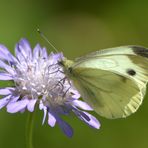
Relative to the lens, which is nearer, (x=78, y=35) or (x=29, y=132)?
(x=29, y=132)

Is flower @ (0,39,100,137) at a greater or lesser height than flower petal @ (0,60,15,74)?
lesser

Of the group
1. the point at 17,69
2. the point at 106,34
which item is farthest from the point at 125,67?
the point at 106,34

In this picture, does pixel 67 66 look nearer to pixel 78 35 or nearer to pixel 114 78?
pixel 114 78

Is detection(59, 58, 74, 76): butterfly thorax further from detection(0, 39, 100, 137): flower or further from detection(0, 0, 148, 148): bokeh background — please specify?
detection(0, 0, 148, 148): bokeh background

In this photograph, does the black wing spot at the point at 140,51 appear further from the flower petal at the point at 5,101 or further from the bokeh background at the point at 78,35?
the bokeh background at the point at 78,35

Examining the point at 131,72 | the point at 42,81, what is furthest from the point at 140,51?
the point at 42,81

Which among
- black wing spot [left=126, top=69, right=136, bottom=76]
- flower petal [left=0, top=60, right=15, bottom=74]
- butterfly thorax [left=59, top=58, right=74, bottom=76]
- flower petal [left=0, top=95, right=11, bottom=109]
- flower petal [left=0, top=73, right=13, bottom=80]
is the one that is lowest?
black wing spot [left=126, top=69, right=136, bottom=76]

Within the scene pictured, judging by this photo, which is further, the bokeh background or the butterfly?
the bokeh background

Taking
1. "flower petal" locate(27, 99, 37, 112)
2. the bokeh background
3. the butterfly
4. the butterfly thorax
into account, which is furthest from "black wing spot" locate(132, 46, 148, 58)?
the bokeh background
